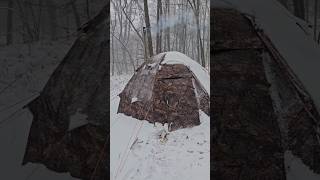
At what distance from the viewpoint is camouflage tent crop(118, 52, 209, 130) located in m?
2.55

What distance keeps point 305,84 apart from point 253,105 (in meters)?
0.19

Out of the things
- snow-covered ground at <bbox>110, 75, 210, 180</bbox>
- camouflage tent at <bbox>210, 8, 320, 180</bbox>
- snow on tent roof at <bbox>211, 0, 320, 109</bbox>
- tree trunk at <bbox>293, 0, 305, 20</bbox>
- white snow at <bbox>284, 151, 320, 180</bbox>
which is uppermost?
tree trunk at <bbox>293, 0, 305, 20</bbox>

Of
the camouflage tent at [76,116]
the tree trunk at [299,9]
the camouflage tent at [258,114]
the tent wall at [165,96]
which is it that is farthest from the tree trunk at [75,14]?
the tent wall at [165,96]

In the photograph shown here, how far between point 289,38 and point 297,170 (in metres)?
0.48

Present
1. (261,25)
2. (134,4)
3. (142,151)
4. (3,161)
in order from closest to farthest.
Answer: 1. (3,161)
2. (261,25)
3. (142,151)
4. (134,4)

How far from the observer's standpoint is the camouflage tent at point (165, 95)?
255 centimetres

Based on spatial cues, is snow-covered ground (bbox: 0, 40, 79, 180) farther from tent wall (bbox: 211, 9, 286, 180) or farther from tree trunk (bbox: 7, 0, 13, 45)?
tent wall (bbox: 211, 9, 286, 180)

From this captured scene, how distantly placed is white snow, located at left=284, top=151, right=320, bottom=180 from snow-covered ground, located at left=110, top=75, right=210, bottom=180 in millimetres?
1259

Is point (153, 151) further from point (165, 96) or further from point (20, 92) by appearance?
point (20, 92)

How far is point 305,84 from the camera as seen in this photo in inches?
47.9

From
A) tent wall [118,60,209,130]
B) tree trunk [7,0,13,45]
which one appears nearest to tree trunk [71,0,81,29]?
tree trunk [7,0,13,45]

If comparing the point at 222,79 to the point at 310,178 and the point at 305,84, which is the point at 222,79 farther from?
the point at 310,178

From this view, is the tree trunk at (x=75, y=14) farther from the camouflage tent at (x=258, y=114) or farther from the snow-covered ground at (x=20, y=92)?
the camouflage tent at (x=258, y=114)

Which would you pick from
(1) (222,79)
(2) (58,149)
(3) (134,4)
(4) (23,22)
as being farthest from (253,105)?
(3) (134,4)
